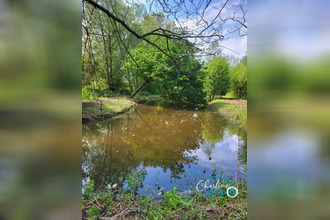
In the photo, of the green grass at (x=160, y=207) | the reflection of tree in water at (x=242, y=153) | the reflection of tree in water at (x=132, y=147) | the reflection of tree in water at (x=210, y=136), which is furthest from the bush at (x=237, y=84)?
the green grass at (x=160, y=207)

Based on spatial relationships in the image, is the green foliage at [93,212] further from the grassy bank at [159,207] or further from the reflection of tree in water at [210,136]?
the reflection of tree in water at [210,136]

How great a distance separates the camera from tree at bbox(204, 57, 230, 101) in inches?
514

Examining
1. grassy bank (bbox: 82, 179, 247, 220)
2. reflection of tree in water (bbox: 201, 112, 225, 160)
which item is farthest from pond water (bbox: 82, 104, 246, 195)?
grassy bank (bbox: 82, 179, 247, 220)

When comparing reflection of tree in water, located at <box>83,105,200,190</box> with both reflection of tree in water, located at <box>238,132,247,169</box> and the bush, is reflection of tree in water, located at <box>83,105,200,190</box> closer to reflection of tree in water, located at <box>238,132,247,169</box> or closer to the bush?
reflection of tree in water, located at <box>238,132,247,169</box>

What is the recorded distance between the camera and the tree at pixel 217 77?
13.1 meters

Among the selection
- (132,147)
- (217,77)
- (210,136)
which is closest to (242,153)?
(210,136)

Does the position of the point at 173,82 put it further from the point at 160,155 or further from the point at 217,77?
the point at 160,155

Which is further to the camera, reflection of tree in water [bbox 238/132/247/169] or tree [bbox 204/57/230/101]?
tree [bbox 204/57/230/101]

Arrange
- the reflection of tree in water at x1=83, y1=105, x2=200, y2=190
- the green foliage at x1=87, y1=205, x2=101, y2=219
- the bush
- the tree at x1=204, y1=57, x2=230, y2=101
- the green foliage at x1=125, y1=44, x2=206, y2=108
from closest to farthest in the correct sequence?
the green foliage at x1=87, y1=205, x2=101, y2=219 < the reflection of tree in water at x1=83, y1=105, x2=200, y2=190 < the green foliage at x1=125, y1=44, x2=206, y2=108 < the bush < the tree at x1=204, y1=57, x2=230, y2=101

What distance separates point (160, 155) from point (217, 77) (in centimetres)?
1111

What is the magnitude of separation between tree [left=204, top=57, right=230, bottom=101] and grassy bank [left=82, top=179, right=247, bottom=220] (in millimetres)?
11648

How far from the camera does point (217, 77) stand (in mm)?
13445

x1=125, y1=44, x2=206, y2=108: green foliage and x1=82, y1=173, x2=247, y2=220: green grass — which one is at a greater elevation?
x1=125, y1=44, x2=206, y2=108: green foliage

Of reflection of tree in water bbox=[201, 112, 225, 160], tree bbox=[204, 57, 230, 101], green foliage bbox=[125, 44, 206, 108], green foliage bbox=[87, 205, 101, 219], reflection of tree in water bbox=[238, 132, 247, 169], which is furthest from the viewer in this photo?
tree bbox=[204, 57, 230, 101]
